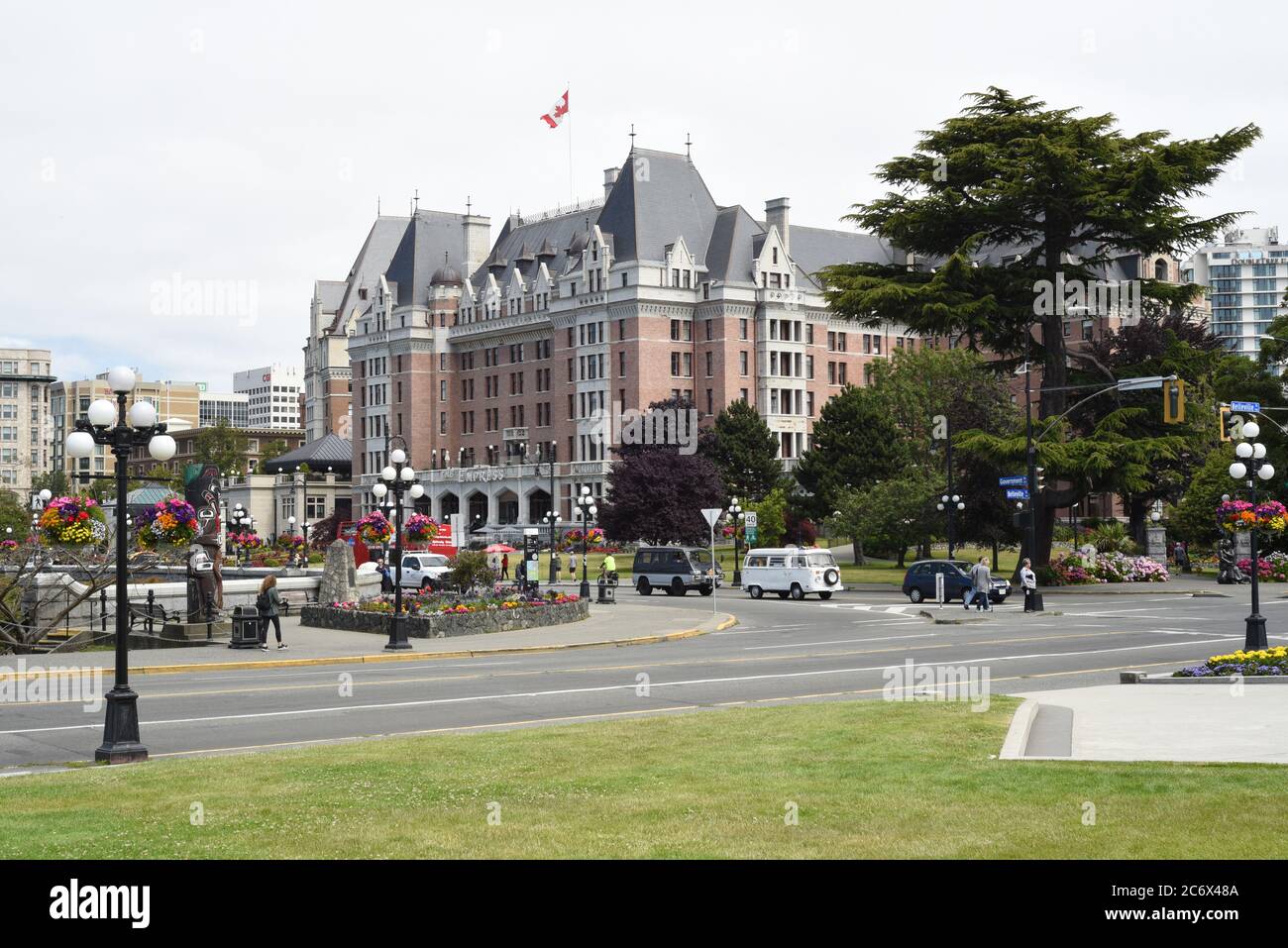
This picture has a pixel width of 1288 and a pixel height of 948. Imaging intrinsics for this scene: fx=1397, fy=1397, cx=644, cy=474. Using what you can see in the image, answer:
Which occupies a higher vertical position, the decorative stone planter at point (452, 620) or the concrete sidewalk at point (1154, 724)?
the concrete sidewalk at point (1154, 724)

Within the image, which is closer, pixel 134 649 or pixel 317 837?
pixel 317 837

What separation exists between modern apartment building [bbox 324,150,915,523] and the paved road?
203ft

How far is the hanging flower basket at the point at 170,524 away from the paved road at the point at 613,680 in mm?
4725

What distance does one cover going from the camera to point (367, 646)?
30797mm

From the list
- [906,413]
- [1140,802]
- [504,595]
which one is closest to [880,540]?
[906,413]

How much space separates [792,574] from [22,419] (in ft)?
535

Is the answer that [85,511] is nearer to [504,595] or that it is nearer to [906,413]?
[504,595]

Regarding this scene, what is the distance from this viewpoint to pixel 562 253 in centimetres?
11356

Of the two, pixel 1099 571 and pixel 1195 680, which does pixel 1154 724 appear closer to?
pixel 1195 680

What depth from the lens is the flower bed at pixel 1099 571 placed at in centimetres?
5538

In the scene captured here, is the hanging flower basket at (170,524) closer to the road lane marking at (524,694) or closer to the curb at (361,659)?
the curb at (361,659)

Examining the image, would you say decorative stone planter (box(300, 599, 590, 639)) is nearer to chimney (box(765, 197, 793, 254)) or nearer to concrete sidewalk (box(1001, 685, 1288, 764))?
concrete sidewalk (box(1001, 685, 1288, 764))

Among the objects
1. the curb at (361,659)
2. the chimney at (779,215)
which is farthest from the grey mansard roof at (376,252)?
the curb at (361,659)
